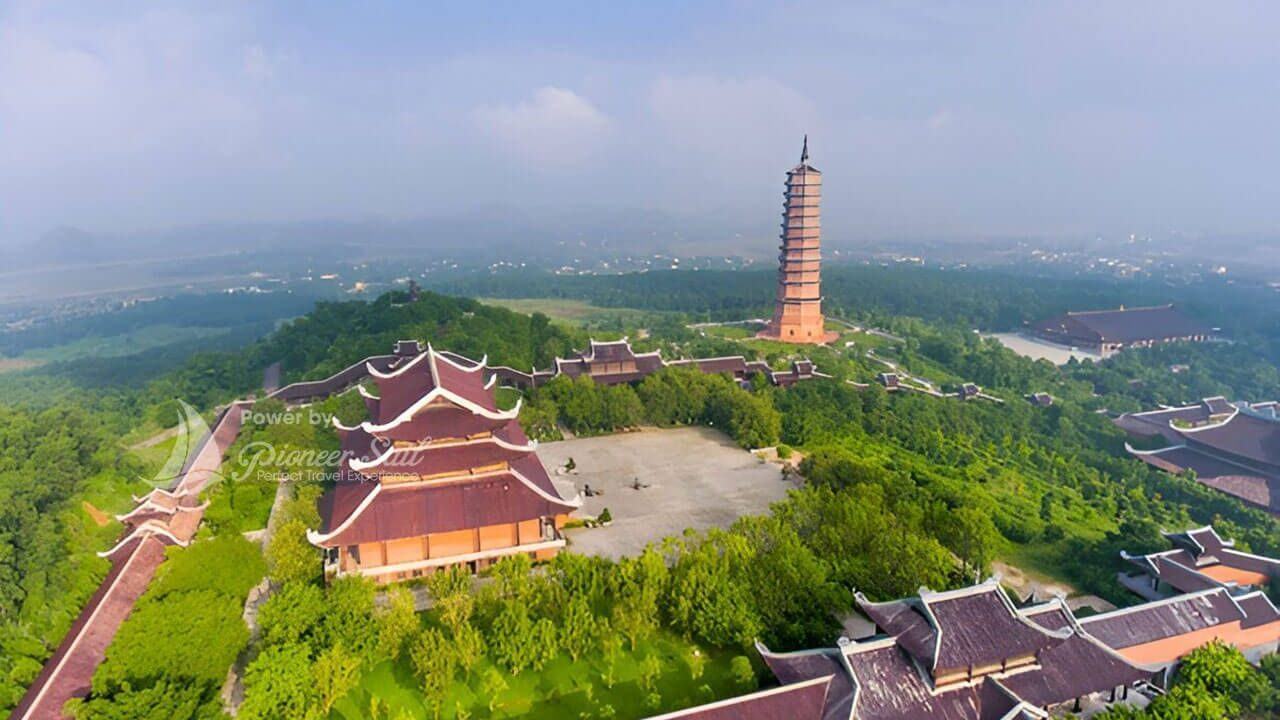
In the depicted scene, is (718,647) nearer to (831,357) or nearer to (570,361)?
(570,361)

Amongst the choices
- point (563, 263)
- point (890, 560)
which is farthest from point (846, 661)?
point (563, 263)

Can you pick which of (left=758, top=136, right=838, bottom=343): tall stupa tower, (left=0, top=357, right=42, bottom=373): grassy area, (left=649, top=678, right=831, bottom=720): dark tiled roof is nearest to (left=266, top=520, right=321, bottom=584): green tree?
(left=649, top=678, right=831, bottom=720): dark tiled roof

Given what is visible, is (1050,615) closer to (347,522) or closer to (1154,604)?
(1154,604)

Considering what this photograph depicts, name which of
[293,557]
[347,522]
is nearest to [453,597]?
[347,522]

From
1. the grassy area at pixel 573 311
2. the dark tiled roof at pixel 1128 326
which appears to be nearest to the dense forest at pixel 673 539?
the dark tiled roof at pixel 1128 326

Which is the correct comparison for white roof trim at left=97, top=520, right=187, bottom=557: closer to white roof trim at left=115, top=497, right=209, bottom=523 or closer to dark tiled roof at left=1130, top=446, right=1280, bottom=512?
white roof trim at left=115, top=497, right=209, bottom=523
